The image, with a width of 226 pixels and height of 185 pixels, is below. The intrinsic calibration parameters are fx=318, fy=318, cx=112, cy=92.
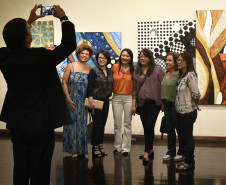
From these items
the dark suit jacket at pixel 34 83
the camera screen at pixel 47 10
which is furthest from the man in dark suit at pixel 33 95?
the camera screen at pixel 47 10

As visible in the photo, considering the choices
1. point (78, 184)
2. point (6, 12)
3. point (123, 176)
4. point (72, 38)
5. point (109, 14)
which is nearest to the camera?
point (72, 38)

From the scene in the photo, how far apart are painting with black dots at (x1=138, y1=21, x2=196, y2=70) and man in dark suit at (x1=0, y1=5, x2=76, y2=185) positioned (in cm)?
441

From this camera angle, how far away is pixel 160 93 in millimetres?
4309

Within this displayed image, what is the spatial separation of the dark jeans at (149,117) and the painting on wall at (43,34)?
308 cm

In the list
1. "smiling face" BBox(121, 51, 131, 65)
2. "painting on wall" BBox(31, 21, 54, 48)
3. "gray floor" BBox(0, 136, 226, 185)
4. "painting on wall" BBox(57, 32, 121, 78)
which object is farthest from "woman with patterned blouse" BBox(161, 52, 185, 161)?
"painting on wall" BBox(31, 21, 54, 48)

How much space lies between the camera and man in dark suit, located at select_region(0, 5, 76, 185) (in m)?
1.77

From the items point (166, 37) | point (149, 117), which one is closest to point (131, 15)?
point (166, 37)

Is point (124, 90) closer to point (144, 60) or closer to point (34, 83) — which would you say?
point (144, 60)

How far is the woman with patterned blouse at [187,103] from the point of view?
3.69 metres

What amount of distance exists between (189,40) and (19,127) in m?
4.73

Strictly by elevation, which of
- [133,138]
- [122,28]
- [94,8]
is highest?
[94,8]

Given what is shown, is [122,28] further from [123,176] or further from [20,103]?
[20,103]

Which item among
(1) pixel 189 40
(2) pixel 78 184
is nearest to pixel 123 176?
(2) pixel 78 184

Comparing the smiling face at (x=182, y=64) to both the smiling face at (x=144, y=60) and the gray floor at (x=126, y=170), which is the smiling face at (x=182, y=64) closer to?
the smiling face at (x=144, y=60)
